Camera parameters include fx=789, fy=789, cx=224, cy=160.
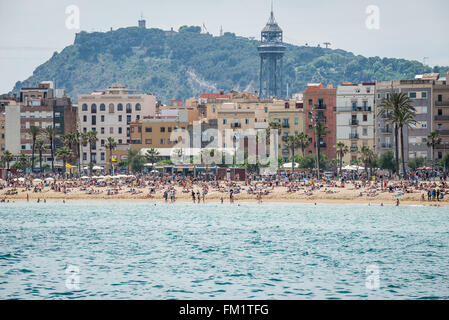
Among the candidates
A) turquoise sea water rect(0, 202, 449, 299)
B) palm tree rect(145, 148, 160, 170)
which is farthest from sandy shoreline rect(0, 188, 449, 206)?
palm tree rect(145, 148, 160, 170)

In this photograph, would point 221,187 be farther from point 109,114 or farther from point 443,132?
point 109,114

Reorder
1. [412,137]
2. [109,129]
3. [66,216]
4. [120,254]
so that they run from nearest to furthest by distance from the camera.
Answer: [120,254] < [66,216] < [412,137] < [109,129]

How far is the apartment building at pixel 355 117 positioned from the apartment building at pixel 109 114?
41.2 metres

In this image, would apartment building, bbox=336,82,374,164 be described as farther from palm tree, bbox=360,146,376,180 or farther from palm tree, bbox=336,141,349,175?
palm tree, bbox=360,146,376,180

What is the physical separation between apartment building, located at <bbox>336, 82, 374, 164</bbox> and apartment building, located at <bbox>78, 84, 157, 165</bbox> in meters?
41.2

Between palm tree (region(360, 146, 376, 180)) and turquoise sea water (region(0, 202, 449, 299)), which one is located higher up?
palm tree (region(360, 146, 376, 180))

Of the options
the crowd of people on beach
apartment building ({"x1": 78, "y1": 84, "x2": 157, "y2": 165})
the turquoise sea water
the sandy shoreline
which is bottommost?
the turquoise sea water

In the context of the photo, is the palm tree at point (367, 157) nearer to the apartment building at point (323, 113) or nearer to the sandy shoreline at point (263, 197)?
the apartment building at point (323, 113)

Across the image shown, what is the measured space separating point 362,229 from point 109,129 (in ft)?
298

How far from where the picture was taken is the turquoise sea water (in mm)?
39031

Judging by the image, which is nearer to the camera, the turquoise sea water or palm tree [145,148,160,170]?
the turquoise sea water

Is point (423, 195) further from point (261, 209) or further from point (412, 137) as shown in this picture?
point (412, 137)
